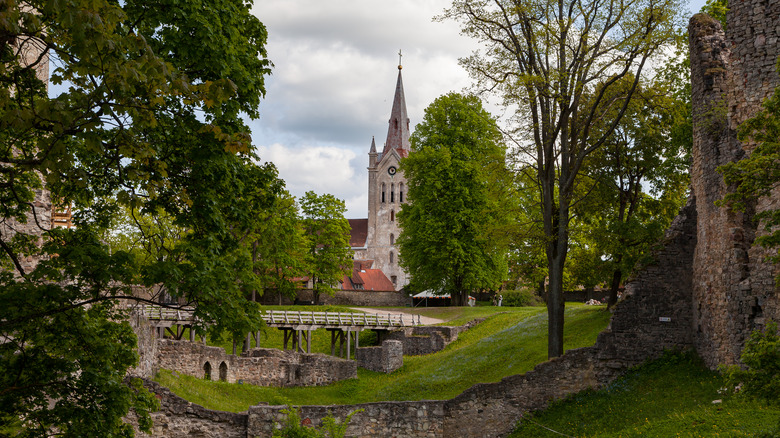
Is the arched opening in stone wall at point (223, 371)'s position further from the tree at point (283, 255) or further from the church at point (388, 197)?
the church at point (388, 197)

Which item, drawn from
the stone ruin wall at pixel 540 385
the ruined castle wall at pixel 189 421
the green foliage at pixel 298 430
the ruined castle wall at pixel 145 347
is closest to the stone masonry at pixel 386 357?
the ruined castle wall at pixel 145 347

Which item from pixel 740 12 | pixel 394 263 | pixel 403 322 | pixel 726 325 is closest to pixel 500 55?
pixel 740 12

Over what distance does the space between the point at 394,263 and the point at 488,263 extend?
3531 cm

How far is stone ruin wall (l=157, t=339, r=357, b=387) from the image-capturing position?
2561 cm

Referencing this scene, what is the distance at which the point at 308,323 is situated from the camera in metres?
35.0

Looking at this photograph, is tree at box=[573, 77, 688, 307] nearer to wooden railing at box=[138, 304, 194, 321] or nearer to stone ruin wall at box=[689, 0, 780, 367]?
stone ruin wall at box=[689, 0, 780, 367]

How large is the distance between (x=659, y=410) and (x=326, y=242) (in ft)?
124

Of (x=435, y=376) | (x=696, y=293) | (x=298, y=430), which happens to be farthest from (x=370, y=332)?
(x=298, y=430)

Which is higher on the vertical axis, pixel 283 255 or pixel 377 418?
pixel 283 255

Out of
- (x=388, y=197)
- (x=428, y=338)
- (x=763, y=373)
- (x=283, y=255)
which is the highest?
(x=388, y=197)

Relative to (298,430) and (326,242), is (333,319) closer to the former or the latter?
(326,242)

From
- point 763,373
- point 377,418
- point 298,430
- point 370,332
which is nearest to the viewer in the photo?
point 763,373

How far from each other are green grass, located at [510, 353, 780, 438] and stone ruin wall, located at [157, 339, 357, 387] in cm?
1354

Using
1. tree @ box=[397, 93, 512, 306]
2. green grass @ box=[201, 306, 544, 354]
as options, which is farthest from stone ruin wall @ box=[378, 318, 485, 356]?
tree @ box=[397, 93, 512, 306]
